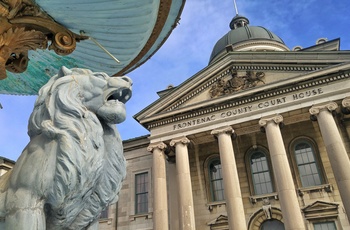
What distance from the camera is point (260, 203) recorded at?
18.9m

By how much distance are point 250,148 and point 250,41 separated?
17.8m

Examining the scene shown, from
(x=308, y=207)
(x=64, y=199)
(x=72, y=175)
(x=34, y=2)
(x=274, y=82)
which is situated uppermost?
(x=274, y=82)

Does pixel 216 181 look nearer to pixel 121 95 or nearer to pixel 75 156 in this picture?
pixel 121 95

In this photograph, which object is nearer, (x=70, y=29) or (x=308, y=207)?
(x=70, y=29)

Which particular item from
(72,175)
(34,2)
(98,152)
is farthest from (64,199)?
(34,2)

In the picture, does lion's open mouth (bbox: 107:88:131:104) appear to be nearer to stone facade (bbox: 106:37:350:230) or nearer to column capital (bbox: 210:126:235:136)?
stone facade (bbox: 106:37:350:230)

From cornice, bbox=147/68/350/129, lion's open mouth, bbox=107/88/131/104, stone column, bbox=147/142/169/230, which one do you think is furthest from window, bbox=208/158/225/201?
lion's open mouth, bbox=107/88/131/104

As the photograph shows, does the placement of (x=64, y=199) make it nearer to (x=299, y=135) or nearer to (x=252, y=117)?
(x=252, y=117)

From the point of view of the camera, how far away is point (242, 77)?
20172 mm

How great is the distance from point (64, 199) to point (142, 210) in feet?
69.6

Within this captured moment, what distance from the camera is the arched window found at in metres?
19.5

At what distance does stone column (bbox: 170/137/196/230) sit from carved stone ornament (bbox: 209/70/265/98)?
149 inches

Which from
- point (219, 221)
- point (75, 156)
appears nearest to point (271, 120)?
point (219, 221)

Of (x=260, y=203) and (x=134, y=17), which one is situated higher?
(x=260, y=203)
